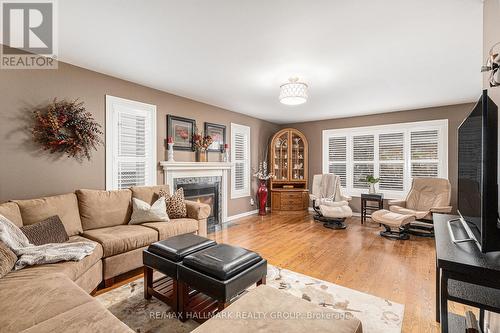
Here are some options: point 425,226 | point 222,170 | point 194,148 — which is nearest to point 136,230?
point 194,148

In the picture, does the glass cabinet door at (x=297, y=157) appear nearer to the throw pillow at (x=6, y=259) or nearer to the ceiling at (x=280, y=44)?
the ceiling at (x=280, y=44)

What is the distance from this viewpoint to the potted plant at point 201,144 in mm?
4492

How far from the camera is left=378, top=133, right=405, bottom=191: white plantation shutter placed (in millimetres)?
5270

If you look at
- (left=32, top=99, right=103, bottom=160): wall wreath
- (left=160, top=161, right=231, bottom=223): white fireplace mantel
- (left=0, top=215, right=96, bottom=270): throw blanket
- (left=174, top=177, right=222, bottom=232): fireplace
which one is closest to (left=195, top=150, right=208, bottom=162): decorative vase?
(left=160, top=161, right=231, bottom=223): white fireplace mantel

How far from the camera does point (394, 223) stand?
3830 mm

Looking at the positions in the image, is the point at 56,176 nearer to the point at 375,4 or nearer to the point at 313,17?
the point at 313,17

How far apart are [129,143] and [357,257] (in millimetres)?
3774

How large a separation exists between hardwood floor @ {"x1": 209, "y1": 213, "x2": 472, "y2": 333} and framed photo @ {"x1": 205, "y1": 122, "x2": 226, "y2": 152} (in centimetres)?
174

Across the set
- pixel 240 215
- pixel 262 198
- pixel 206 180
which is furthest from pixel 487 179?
pixel 262 198

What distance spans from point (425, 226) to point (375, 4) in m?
4.37

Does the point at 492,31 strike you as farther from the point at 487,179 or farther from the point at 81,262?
the point at 81,262

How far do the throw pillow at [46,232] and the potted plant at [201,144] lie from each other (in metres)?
2.52

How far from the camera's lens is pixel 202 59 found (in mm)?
2820

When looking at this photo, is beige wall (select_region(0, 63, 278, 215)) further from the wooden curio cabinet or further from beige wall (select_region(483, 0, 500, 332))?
beige wall (select_region(483, 0, 500, 332))
